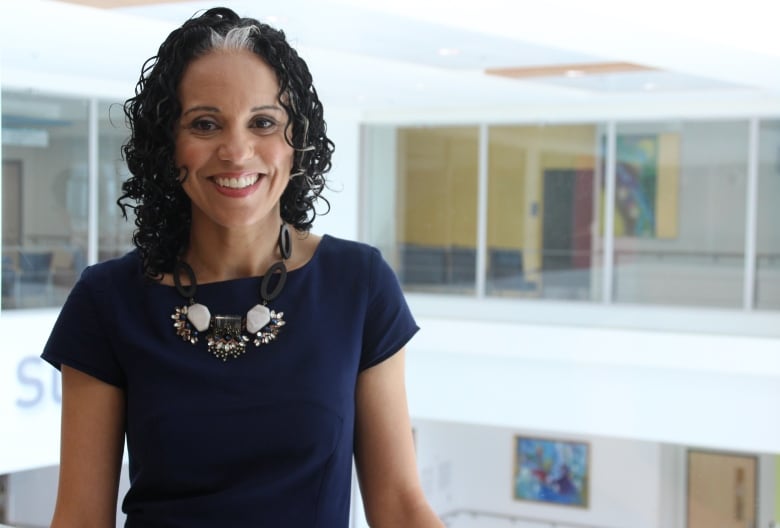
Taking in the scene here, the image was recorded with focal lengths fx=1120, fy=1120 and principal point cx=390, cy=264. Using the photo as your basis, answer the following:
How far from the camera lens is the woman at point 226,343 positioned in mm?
1567

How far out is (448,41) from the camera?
8148 mm

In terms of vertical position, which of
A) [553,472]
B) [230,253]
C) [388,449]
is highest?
[230,253]

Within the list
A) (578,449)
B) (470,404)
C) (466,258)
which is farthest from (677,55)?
(578,449)

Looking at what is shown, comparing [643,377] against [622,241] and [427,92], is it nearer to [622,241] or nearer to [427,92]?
[622,241]

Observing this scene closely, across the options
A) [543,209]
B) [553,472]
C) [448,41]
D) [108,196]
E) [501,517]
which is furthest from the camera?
[501,517]

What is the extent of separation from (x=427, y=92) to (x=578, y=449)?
322 inches

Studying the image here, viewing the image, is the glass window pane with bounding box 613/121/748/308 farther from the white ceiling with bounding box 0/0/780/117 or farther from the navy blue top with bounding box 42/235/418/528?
the navy blue top with bounding box 42/235/418/528

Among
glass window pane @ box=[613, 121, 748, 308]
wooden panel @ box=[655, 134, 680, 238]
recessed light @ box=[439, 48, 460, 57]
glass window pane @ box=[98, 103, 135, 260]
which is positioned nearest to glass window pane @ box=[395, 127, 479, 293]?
→ glass window pane @ box=[613, 121, 748, 308]

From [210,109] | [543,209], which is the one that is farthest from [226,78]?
[543,209]

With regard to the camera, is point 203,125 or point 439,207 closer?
point 203,125

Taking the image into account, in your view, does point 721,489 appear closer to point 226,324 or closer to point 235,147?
point 226,324

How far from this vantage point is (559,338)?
12.8 metres

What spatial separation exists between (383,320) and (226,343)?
0.23 m

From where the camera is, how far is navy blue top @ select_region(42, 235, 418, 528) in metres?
1.57
